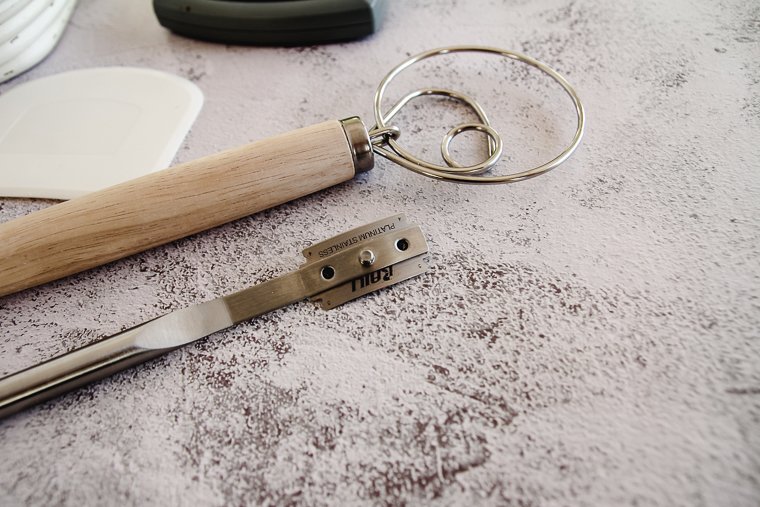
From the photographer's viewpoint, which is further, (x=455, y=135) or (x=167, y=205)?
(x=455, y=135)

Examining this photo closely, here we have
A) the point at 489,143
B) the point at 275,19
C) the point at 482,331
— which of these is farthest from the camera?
the point at 275,19

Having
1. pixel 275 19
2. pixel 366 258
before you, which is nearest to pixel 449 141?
pixel 366 258

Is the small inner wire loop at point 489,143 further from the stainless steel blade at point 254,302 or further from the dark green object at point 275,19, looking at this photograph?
the dark green object at point 275,19

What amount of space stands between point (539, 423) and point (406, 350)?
123 mm

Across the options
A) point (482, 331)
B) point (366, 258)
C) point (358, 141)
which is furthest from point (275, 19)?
point (482, 331)

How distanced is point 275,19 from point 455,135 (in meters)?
0.31

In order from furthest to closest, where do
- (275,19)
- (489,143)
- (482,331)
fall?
1. (275,19)
2. (489,143)
3. (482,331)

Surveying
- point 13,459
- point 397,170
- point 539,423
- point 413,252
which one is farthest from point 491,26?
point 13,459

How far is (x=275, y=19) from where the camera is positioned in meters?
0.70

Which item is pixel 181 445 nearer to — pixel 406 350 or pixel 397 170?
pixel 406 350

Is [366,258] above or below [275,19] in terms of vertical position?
below

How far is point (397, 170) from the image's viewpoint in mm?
597

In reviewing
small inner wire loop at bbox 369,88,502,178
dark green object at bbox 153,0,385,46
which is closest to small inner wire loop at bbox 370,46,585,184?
small inner wire loop at bbox 369,88,502,178

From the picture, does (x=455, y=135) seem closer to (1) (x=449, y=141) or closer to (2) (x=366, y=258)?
(1) (x=449, y=141)
